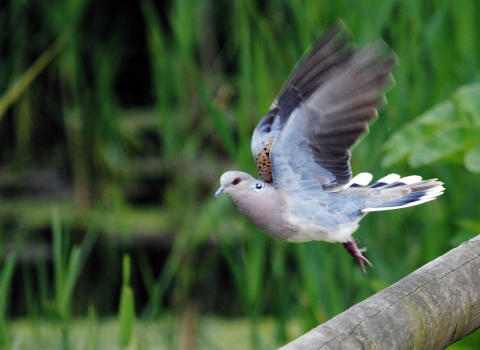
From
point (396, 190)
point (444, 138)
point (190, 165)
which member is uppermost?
point (190, 165)

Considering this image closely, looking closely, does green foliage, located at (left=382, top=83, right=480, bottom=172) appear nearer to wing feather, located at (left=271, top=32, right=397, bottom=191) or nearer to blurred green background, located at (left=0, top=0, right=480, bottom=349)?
blurred green background, located at (left=0, top=0, right=480, bottom=349)

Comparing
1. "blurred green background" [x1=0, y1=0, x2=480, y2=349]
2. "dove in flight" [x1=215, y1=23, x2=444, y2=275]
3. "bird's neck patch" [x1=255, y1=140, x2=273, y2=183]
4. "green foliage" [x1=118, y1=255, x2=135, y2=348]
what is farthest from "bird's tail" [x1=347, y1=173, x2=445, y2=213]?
"green foliage" [x1=118, y1=255, x2=135, y2=348]

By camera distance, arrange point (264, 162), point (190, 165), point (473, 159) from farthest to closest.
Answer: point (190, 165), point (473, 159), point (264, 162)

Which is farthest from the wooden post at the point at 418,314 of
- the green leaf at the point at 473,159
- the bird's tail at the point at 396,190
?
the green leaf at the point at 473,159

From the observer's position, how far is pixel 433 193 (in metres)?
1.13

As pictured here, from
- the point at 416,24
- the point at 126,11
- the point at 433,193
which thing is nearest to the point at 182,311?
the point at 416,24

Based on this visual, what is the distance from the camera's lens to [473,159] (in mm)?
1402

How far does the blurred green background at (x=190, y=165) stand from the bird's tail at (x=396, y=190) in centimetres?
22

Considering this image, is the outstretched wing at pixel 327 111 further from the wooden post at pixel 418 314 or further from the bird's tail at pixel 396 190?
the wooden post at pixel 418 314

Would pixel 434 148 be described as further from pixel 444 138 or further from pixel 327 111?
pixel 327 111

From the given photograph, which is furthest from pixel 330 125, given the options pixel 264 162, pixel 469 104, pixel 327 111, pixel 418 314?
pixel 469 104

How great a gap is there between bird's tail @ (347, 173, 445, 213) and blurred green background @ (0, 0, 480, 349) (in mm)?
220

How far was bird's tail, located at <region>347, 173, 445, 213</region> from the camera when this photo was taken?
115 centimetres

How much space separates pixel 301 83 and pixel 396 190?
23 centimetres
